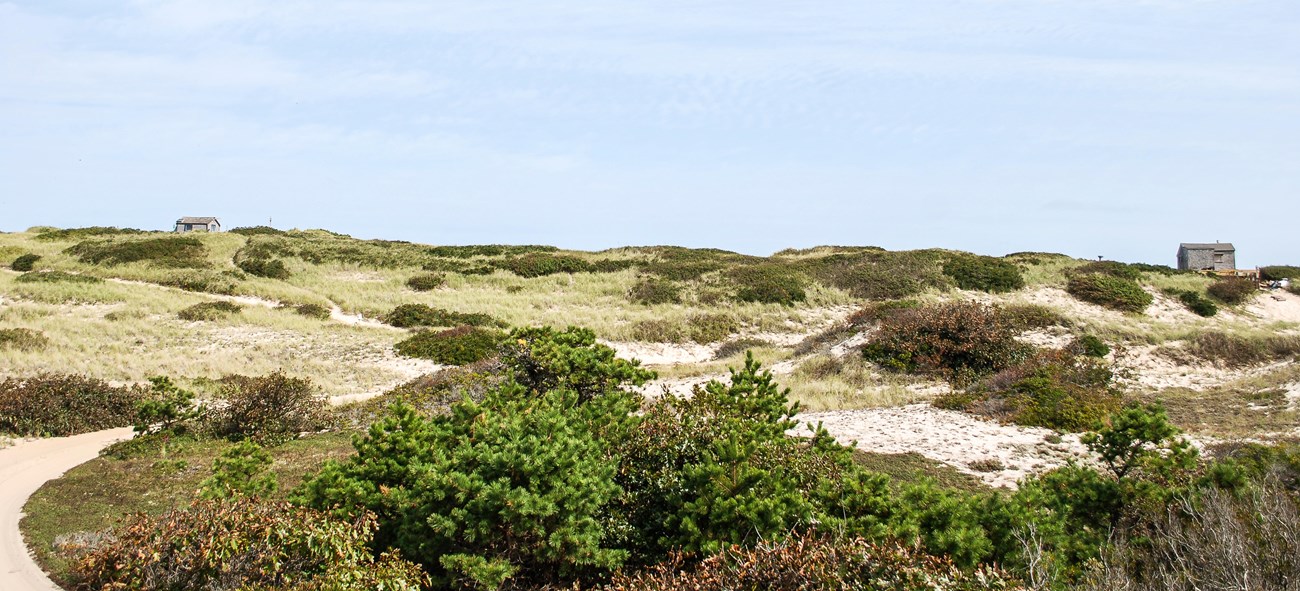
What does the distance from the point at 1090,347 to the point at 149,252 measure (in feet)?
159

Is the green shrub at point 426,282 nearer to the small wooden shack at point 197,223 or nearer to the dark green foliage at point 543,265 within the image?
the dark green foliage at point 543,265

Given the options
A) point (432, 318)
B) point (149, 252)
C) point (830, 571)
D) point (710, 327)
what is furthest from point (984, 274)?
point (149, 252)

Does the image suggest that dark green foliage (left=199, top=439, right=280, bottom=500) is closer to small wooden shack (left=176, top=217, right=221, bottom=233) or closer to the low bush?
the low bush

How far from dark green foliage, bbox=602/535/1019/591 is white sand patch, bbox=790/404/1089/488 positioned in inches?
230

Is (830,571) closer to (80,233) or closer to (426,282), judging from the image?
(426,282)

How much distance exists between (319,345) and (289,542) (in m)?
24.3

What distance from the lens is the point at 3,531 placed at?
10883mm

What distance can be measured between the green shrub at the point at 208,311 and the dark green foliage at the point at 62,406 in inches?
532

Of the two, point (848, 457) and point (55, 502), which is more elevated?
point (848, 457)

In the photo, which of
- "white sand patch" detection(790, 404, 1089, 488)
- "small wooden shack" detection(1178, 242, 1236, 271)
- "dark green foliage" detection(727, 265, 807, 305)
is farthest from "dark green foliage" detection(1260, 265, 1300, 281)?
"white sand patch" detection(790, 404, 1089, 488)

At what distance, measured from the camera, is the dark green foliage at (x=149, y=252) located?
47.5 metres

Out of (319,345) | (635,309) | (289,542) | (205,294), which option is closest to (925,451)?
(289,542)

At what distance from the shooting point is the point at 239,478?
33.8ft

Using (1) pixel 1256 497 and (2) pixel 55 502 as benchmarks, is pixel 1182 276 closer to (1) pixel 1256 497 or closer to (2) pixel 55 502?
(1) pixel 1256 497
